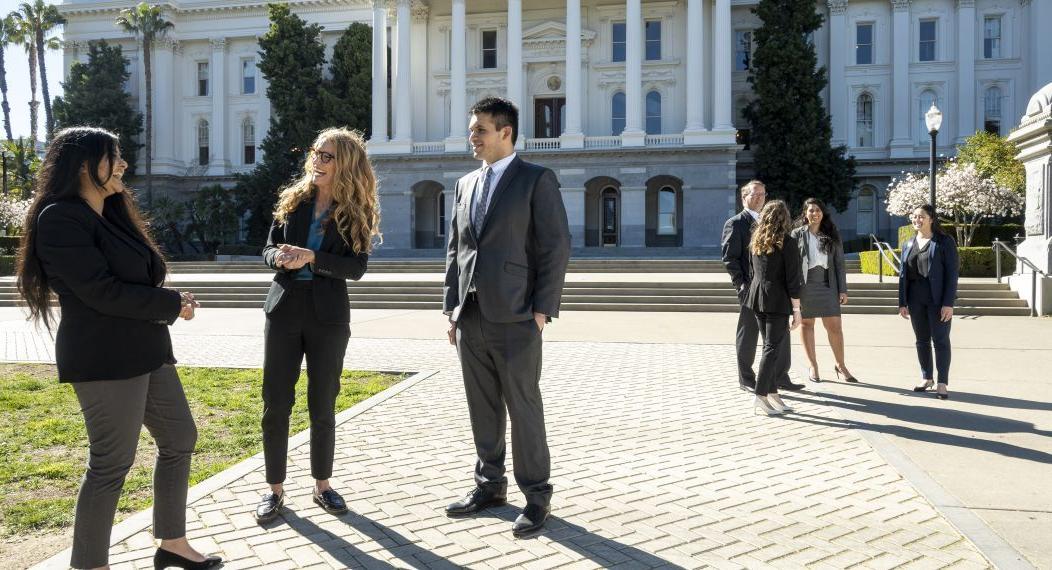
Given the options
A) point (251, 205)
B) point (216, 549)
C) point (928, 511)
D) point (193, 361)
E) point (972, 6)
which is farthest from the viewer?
point (251, 205)

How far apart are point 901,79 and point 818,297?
4153 centimetres

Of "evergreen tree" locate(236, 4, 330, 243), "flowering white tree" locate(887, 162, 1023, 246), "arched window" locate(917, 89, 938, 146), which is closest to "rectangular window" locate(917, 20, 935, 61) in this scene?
"arched window" locate(917, 89, 938, 146)

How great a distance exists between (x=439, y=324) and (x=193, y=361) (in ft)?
18.8

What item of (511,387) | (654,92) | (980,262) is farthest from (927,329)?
(654,92)

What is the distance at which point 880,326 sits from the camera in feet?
49.1

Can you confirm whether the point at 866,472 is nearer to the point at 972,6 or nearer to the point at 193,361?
the point at 193,361

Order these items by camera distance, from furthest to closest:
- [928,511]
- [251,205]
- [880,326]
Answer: [251,205] < [880,326] < [928,511]

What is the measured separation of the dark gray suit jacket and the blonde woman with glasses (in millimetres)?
737

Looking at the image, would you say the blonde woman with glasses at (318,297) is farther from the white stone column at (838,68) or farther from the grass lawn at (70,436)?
the white stone column at (838,68)

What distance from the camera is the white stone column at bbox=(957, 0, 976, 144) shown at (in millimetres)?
43500

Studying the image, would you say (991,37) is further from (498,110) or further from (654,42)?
(498,110)

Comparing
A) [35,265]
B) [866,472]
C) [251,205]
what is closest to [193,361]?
[35,265]

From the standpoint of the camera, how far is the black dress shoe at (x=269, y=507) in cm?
430

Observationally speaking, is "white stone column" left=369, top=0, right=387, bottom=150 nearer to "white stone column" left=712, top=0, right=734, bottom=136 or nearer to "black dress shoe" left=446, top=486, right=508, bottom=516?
"white stone column" left=712, top=0, right=734, bottom=136
